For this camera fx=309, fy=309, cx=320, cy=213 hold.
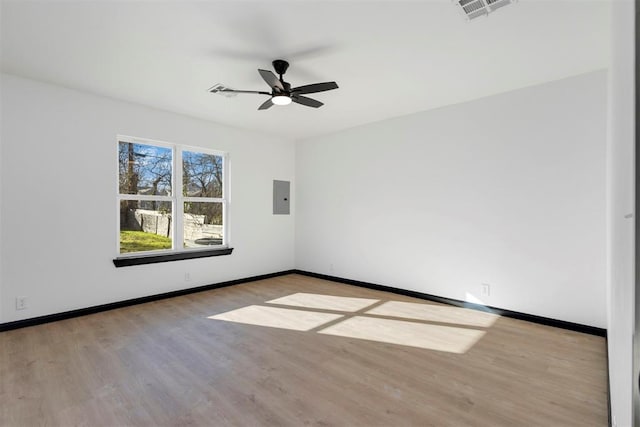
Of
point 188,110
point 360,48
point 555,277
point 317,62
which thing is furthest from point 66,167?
point 555,277

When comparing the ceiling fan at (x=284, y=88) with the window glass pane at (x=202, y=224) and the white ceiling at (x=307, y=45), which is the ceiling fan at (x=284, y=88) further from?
the window glass pane at (x=202, y=224)

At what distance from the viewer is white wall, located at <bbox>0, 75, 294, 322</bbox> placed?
3297mm

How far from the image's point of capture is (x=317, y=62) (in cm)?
296

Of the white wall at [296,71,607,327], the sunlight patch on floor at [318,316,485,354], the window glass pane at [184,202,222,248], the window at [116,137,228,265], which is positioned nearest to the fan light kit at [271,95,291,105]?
the white wall at [296,71,607,327]

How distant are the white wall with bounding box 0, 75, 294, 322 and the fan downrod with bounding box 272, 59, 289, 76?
7.64 feet

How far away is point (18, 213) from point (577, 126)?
6.02 m

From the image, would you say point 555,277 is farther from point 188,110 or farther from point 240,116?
point 188,110

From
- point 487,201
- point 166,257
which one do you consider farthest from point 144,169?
point 487,201

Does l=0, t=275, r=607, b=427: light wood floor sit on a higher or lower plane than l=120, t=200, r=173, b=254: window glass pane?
lower

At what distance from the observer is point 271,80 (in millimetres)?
2783

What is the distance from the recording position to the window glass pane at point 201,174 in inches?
191

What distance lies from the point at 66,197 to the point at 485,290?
205 inches

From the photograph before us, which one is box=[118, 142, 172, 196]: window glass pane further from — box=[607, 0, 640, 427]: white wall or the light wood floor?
box=[607, 0, 640, 427]: white wall

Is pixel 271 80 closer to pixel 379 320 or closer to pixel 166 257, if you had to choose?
pixel 379 320
